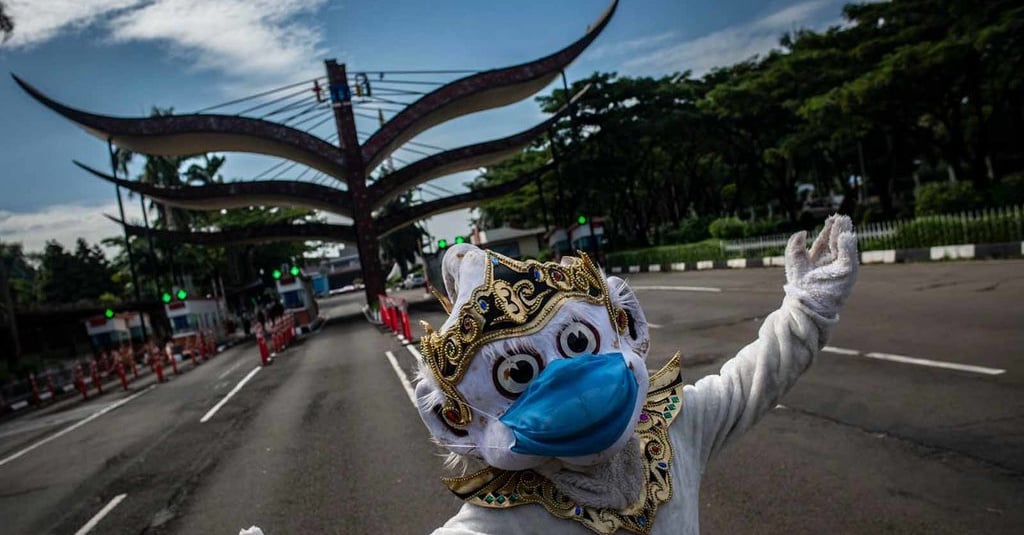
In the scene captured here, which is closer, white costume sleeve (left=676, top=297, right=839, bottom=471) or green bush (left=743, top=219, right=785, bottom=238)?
white costume sleeve (left=676, top=297, right=839, bottom=471)

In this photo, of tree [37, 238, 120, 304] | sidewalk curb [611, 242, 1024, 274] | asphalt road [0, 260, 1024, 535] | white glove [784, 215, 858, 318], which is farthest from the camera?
tree [37, 238, 120, 304]

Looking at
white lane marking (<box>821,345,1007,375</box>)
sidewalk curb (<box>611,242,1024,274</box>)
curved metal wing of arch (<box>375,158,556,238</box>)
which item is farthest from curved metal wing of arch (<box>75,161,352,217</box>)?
white lane marking (<box>821,345,1007,375</box>)

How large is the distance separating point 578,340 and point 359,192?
31227 millimetres

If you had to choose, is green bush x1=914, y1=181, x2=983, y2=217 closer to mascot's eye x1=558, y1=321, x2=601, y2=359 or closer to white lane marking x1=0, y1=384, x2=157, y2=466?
mascot's eye x1=558, y1=321, x2=601, y2=359

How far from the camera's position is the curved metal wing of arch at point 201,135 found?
2752 centimetres

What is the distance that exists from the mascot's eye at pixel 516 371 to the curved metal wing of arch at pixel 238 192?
105 feet

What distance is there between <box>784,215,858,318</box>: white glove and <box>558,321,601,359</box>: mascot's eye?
62 cm

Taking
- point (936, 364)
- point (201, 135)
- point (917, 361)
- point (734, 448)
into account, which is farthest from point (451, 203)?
point (734, 448)

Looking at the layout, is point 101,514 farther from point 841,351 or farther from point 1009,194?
point 1009,194

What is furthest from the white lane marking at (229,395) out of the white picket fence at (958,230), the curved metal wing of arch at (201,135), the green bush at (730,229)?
the green bush at (730,229)

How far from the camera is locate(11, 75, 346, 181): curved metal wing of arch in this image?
2752 centimetres

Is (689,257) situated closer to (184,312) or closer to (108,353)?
(184,312)

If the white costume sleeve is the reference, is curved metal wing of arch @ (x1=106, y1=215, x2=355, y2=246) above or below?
above

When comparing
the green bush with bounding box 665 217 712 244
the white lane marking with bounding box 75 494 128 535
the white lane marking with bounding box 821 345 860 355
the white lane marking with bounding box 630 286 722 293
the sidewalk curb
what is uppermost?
the green bush with bounding box 665 217 712 244
